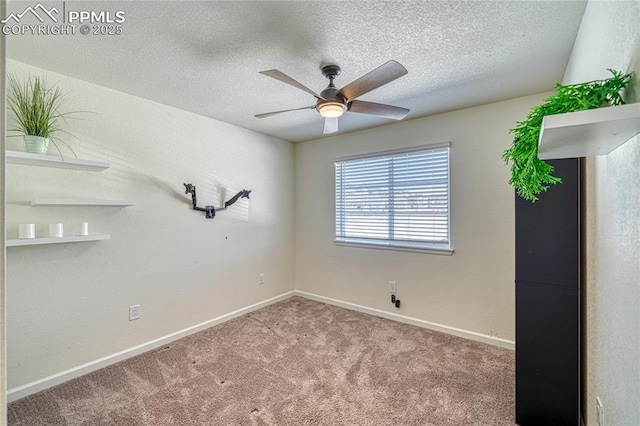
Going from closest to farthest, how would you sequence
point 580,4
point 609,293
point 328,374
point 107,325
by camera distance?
point 609,293
point 580,4
point 328,374
point 107,325

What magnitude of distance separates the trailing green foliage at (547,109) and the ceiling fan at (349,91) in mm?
698

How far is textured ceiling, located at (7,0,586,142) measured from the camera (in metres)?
1.45

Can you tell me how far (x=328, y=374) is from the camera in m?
2.19

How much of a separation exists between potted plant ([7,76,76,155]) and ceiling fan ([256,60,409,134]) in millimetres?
1650

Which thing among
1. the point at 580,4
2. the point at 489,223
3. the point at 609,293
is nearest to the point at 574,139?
the point at 609,293

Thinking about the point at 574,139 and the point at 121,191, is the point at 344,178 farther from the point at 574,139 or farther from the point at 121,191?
the point at 574,139

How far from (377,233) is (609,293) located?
2.35 metres

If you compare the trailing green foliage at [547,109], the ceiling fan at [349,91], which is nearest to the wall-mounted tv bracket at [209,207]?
the ceiling fan at [349,91]

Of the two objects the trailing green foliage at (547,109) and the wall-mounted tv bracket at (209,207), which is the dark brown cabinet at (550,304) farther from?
the wall-mounted tv bracket at (209,207)

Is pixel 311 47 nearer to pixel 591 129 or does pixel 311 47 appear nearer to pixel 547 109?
pixel 547 109

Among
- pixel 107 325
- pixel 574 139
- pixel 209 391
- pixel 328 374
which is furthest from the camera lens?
pixel 107 325

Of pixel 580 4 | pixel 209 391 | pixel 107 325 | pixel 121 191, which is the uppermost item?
pixel 580 4

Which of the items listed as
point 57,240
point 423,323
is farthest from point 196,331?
point 423,323

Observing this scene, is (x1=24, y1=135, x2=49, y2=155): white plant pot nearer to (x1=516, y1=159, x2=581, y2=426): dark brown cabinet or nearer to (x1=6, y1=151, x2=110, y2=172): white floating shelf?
(x1=6, y1=151, x2=110, y2=172): white floating shelf
